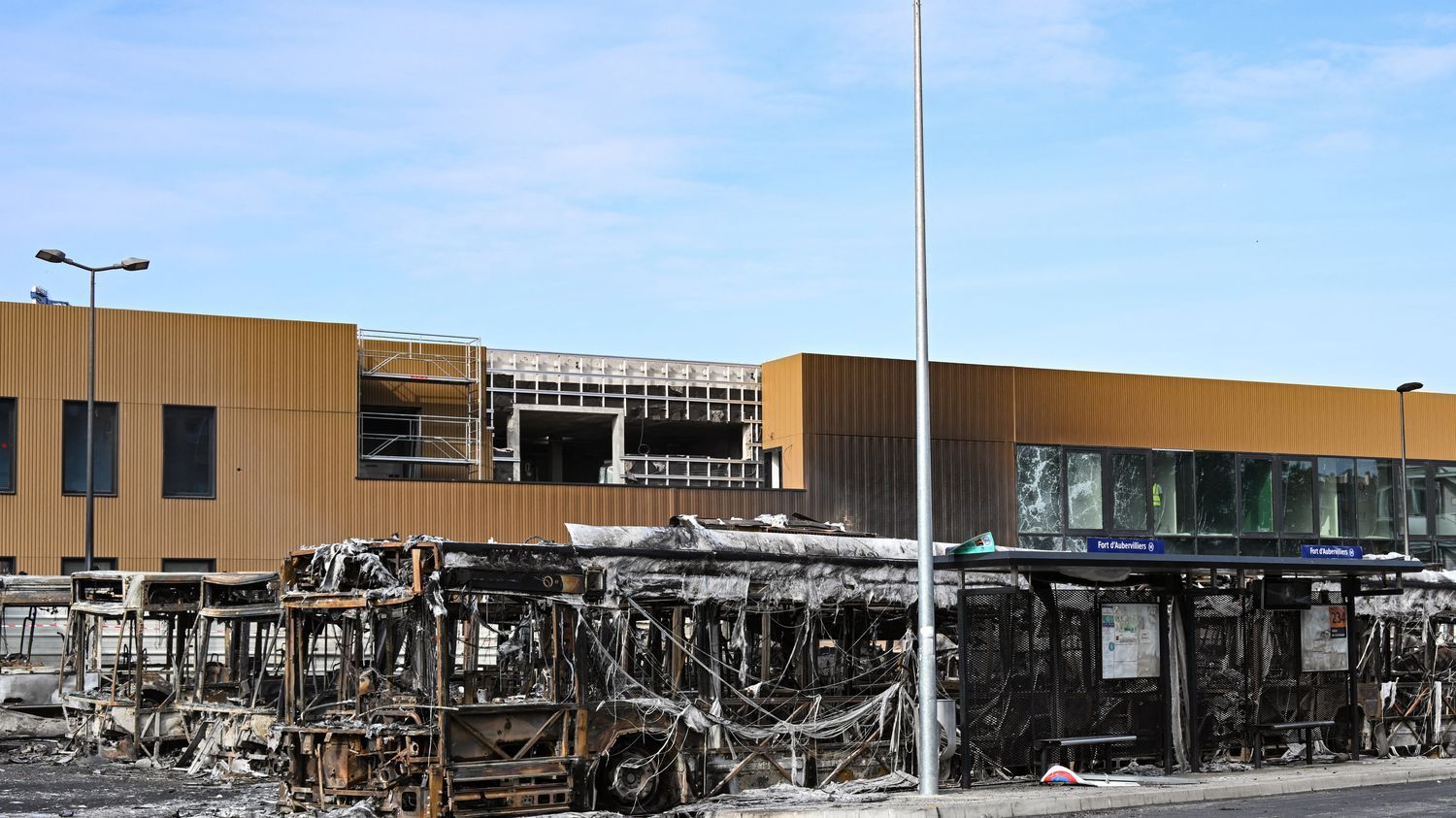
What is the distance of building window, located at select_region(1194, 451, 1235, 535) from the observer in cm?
5103

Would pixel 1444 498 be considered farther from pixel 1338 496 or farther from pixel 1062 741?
pixel 1062 741

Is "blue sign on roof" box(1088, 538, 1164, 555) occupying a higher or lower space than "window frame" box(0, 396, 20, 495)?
lower

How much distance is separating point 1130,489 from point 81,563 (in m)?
30.0

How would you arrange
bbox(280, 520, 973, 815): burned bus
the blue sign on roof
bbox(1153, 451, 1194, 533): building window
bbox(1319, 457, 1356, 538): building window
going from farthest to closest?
bbox(1319, 457, 1356, 538): building window < bbox(1153, 451, 1194, 533): building window < the blue sign on roof < bbox(280, 520, 973, 815): burned bus

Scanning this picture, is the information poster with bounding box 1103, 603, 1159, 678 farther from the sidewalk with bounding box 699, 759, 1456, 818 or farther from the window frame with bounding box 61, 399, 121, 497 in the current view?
the window frame with bounding box 61, 399, 121, 497

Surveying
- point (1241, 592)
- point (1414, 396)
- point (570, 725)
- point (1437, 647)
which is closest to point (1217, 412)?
point (1414, 396)

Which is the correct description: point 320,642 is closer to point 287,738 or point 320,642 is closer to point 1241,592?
point 287,738

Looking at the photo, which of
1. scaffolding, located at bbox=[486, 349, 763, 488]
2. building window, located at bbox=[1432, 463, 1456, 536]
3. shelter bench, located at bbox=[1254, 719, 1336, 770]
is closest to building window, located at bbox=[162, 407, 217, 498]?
scaffolding, located at bbox=[486, 349, 763, 488]

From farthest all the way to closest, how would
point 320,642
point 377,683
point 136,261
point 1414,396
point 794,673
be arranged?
point 1414,396, point 136,261, point 320,642, point 794,673, point 377,683

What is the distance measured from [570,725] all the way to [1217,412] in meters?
38.2

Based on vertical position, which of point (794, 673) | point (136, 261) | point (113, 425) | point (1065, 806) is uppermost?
point (136, 261)

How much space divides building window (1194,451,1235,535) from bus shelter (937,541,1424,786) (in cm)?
2808

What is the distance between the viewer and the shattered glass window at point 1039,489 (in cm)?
4844

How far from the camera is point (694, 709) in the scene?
1869 cm
